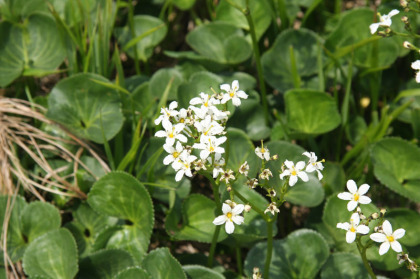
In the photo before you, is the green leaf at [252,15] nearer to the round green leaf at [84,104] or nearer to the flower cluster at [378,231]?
the round green leaf at [84,104]

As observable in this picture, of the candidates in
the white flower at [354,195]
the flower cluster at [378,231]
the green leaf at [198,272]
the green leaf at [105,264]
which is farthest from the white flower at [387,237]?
the green leaf at [105,264]

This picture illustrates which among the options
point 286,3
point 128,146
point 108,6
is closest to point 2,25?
point 108,6

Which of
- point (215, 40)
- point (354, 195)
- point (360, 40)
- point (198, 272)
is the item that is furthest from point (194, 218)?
point (360, 40)

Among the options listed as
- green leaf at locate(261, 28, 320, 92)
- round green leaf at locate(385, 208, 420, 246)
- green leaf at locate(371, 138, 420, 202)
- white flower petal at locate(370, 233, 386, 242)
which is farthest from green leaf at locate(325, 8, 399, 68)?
white flower petal at locate(370, 233, 386, 242)

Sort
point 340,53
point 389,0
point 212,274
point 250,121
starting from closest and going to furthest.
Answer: point 212,274 → point 340,53 → point 250,121 → point 389,0

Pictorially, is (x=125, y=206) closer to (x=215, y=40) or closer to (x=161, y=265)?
(x=161, y=265)

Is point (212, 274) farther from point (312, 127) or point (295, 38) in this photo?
point (295, 38)
